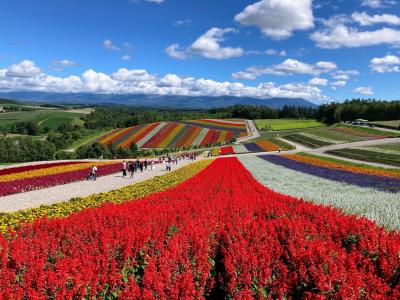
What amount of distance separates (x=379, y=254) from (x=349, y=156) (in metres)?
50.3

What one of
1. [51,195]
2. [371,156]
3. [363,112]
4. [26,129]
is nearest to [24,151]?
[51,195]

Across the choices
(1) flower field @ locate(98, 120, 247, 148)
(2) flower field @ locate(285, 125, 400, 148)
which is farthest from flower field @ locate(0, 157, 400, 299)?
(1) flower field @ locate(98, 120, 247, 148)

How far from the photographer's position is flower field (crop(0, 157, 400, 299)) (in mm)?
4977

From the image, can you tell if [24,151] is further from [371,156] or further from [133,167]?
[371,156]

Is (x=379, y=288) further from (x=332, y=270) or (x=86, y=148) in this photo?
(x=86, y=148)

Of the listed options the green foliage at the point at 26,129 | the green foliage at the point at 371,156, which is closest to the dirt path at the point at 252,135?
the green foliage at the point at 371,156

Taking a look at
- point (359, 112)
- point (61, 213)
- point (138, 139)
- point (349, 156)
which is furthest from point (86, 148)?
point (359, 112)

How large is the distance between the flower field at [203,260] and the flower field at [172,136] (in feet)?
270

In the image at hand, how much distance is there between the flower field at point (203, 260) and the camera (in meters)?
4.98

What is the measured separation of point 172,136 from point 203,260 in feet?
322

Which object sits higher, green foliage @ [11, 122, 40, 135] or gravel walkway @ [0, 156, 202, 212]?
gravel walkway @ [0, 156, 202, 212]

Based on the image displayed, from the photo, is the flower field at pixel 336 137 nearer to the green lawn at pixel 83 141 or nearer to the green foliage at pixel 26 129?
the green lawn at pixel 83 141

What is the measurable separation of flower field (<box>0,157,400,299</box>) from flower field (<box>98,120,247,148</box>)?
82.3 m

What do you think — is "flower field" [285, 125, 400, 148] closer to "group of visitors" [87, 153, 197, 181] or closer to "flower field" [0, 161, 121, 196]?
"group of visitors" [87, 153, 197, 181]
